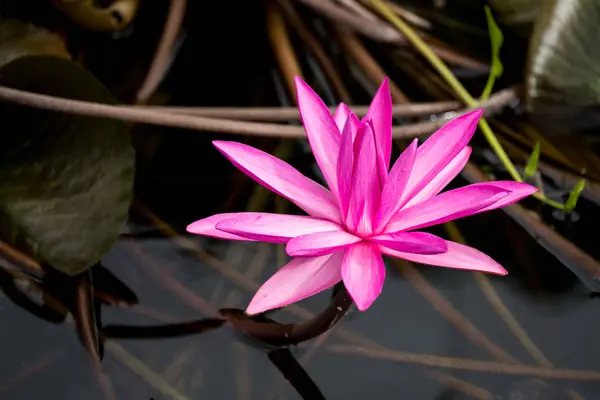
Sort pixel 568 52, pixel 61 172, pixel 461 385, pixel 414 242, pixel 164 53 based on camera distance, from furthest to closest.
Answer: pixel 164 53 < pixel 568 52 < pixel 61 172 < pixel 461 385 < pixel 414 242

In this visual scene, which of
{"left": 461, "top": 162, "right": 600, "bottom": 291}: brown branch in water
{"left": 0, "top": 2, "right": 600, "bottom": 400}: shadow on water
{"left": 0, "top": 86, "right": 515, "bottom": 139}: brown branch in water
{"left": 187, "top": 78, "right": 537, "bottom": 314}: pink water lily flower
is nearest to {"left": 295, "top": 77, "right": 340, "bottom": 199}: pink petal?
{"left": 187, "top": 78, "right": 537, "bottom": 314}: pink water lily flower

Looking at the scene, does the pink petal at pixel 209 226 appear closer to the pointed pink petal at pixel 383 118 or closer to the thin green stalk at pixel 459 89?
the pointed pink petal at pixel 383 118

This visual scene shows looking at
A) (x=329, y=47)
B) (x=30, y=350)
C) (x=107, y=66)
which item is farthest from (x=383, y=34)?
(x=30, y=350)

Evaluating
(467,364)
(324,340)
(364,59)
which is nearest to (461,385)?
Result: (467,364)

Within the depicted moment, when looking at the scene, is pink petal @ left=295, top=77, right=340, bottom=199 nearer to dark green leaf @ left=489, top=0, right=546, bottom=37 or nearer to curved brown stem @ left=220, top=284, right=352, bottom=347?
curved brown stem @ left=220, top=284, right=352, bottom=347

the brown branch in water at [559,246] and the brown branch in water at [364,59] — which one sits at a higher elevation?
the brown branch in water at [364,59]

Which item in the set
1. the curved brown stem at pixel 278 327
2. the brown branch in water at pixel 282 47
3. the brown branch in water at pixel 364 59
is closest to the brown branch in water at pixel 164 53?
the brown branch in water at pixel 282 47

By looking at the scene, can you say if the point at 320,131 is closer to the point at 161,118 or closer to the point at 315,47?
the point at 161,118
